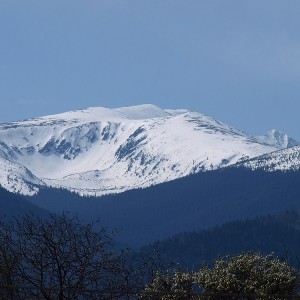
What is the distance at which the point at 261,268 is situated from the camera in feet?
138

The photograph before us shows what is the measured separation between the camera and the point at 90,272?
3653 cm

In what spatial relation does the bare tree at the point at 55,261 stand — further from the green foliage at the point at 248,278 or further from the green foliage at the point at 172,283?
the green foliage at the point at 248,278

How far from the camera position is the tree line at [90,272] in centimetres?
3641

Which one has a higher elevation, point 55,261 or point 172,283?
point 55,261

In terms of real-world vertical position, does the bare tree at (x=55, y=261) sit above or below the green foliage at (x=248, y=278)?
above

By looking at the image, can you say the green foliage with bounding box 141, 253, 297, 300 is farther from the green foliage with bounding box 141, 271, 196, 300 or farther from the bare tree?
the bare tree

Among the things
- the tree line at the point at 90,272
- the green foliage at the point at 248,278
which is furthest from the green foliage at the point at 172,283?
the green foliage at the point at 248,278

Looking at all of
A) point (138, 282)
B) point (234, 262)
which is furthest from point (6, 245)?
point (234, 262)

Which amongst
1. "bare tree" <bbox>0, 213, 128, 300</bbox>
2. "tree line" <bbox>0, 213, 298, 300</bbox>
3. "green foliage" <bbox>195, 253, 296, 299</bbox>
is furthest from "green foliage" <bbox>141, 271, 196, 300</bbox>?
"bare tree" <bbox>0, 213, 128, 300</bbox>

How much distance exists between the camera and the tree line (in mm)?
36406

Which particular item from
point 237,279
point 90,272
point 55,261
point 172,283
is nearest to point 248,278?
point 237,279

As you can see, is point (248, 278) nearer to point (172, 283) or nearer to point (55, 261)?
point (172, 283)

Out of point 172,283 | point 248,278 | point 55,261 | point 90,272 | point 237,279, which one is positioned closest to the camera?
point 90,272

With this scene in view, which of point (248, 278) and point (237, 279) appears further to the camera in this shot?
point (248, 278)
